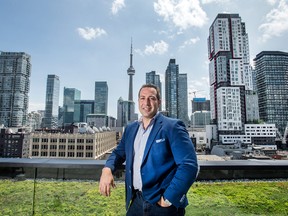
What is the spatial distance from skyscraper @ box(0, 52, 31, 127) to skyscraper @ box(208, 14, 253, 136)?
97.2 meters

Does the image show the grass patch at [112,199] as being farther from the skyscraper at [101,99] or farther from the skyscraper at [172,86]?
the skyscraper at [101,99]

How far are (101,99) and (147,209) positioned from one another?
197 metres

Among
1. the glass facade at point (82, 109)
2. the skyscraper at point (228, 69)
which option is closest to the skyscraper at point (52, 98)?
the glass facade at point (82, 109)

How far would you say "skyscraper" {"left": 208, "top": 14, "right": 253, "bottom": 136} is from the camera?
60.0 m

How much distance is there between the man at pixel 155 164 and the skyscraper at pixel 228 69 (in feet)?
206

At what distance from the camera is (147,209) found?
3.86 ft

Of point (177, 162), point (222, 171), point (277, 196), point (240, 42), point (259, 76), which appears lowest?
point (277, 196)

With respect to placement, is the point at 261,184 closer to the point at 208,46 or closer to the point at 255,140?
the point at 255,140

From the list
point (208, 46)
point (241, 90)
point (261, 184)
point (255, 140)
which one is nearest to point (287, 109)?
point (241, 90)

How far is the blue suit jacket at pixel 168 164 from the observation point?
3.37ft

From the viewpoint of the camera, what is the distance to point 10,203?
7.65 ft

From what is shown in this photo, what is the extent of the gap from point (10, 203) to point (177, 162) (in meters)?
2.46

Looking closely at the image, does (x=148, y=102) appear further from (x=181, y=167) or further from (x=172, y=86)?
(x=172, y=86)

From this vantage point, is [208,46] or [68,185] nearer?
[68,185]
